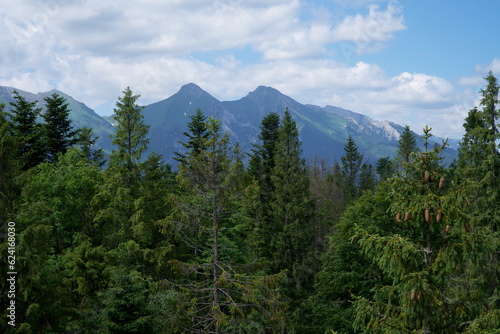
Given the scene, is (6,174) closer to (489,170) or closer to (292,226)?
(292,226)

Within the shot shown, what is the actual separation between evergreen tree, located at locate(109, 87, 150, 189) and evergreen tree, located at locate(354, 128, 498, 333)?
16.2 meters

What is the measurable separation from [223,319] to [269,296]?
2.72 m

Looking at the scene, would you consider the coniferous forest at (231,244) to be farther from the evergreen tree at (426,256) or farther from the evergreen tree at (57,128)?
the evergreen tree at (57,128)

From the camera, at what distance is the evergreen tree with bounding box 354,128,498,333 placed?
→ 23.4ft

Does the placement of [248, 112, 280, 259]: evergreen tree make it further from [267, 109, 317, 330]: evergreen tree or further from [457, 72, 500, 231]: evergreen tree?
[457, 72, 500, 231]: evergreen tree

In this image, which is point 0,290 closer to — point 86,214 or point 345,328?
point 86,214

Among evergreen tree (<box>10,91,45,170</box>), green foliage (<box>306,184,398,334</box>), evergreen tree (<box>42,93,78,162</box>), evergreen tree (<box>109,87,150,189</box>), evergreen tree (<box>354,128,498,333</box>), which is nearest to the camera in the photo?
evergreen tree (<box>354,128,498,333</box>)

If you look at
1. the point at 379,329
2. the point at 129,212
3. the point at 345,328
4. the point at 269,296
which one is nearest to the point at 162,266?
the point at 129,212

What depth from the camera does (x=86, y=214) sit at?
2294cm

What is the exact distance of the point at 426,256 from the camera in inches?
305

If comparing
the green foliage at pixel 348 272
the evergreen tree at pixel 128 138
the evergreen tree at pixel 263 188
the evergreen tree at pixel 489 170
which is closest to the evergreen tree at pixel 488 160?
the evergreen tree at pixel 489 170

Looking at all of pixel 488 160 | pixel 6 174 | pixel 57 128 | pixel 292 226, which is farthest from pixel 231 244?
pixel 57 128

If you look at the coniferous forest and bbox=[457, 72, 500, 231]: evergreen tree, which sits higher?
bbox=[457, 72, 500, 231]: evergreen tree

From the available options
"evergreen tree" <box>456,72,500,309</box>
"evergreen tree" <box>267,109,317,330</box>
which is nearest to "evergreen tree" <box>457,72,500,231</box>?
"evergreen tree" <box>456,72,500,309</box>
